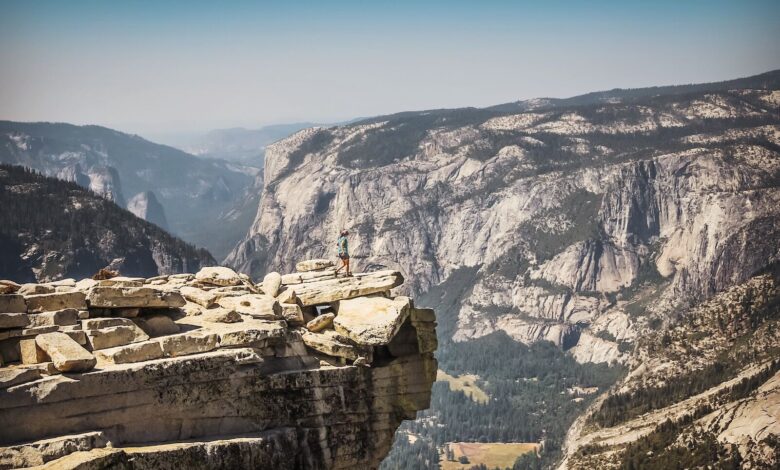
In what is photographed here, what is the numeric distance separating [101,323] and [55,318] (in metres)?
1.96

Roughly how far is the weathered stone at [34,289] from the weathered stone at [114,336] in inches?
195

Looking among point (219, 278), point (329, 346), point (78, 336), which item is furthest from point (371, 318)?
point (78, 336)

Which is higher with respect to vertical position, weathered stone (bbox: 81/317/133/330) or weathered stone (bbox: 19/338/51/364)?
weathered stone (bbox: 81/317/133/330)

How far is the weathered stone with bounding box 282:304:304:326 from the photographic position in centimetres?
4438

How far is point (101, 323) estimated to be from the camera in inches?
1435

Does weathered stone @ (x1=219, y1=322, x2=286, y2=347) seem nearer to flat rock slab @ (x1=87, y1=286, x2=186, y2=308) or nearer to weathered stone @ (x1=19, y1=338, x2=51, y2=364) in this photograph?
flat rock slab @ (x1=87, y1=286, x2=186, y2=308)

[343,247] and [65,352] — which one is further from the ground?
[343,247]

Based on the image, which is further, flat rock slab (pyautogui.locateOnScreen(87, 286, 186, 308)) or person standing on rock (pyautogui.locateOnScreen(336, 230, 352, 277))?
person standing on rock (pyautogui.locateOnScreen(336, 230, 352, 277))

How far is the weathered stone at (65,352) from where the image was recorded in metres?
32.3

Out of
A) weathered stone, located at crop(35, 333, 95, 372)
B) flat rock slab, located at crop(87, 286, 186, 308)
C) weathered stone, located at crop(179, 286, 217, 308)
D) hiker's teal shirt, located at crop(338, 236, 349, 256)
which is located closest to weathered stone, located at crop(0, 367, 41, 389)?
weathered stone, located at crop(35, 333, 95, 372)

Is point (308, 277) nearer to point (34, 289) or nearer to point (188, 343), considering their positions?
point (188, 343)

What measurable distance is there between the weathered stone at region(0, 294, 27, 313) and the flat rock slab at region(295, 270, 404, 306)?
52.1ft

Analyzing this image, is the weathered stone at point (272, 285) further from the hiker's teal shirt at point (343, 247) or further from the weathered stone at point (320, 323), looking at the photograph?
the hiker's teal shirt at point (343, 247)

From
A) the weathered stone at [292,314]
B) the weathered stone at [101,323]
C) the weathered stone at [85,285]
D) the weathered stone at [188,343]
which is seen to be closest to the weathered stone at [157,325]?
the weathered stone at [101,323]
